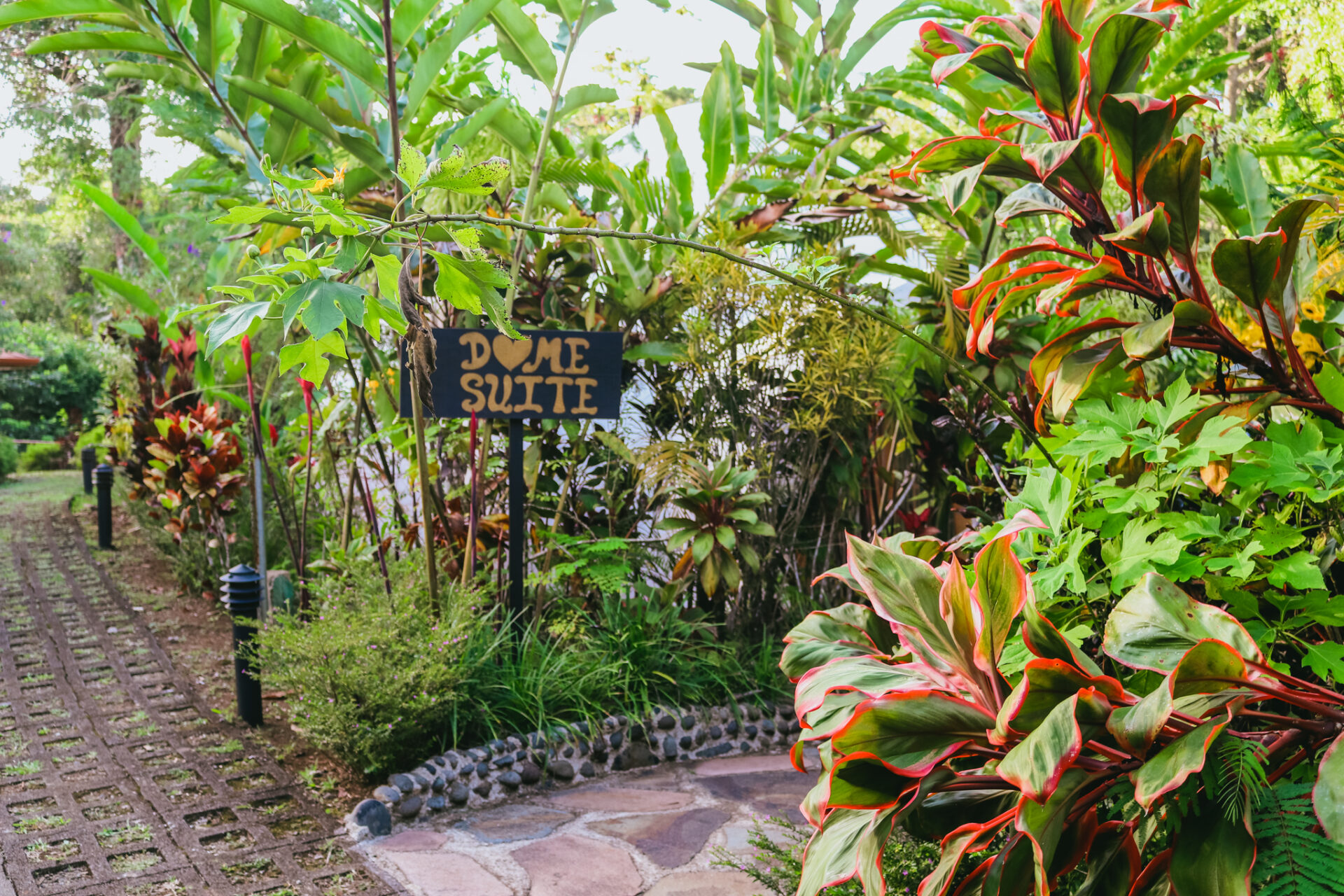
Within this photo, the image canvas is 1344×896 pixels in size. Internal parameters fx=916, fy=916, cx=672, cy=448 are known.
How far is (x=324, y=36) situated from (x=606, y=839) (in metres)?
3.00

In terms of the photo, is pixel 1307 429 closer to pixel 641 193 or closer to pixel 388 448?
pixel 641 193

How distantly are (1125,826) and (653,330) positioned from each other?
3.43m

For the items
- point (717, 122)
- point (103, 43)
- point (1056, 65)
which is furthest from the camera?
point (717, 122)

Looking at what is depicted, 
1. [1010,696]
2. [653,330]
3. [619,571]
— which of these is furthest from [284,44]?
[1010,696]

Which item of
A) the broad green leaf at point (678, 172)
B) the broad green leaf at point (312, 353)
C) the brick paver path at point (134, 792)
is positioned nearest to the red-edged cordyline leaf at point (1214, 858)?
the broad green leaf at point (312, 353)

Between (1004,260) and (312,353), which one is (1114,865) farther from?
(312,353)

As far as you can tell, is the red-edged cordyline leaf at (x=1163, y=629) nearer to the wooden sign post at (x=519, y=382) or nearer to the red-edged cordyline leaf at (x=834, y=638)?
the red-edged cordyline leaf at (x=834, y=638)

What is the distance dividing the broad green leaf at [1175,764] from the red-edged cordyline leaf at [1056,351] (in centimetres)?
79

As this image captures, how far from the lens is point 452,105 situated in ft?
14.7

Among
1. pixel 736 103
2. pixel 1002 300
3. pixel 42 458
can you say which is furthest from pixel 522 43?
pixel 42 458

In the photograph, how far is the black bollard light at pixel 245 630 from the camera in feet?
12.3

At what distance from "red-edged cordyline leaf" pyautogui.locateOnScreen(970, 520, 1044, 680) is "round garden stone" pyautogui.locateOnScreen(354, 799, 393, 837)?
7.49 feet

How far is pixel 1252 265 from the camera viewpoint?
60.9 inches

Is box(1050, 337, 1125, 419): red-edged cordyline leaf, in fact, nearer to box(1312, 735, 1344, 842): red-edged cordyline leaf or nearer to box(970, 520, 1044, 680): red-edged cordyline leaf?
box(970, 520, 1044, 680): red-edged cordyline leaf
